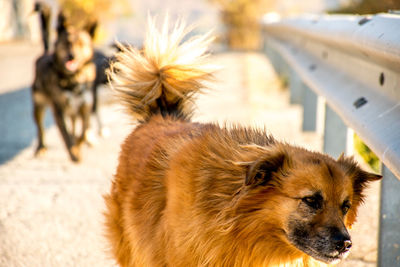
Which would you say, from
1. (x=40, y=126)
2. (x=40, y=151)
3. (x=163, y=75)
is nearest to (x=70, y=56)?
(x=40, y=126)

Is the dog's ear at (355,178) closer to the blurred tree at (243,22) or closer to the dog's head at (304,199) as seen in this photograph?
the dog's head at (304,199)

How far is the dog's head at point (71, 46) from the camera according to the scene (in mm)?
7430

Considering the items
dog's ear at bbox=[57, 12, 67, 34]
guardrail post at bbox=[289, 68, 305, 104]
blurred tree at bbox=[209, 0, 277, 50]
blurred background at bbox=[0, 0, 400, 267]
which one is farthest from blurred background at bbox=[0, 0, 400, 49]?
dog's ear at bbox=[57, 12, 67, 34]

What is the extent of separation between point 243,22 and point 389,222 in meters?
24.8

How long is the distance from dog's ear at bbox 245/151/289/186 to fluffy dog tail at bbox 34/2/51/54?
602cm

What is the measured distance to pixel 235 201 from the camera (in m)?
2.62

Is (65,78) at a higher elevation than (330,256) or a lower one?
lower

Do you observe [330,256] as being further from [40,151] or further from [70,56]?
[70,56]

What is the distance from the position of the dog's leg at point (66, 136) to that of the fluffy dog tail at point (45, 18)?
1383 mm

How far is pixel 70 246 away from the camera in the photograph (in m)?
3.81

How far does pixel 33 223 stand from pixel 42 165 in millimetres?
1868

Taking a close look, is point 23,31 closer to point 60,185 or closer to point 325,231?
point 60,185

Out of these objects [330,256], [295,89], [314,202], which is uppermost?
[314,202]

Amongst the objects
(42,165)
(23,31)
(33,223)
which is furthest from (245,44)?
(33,223)
